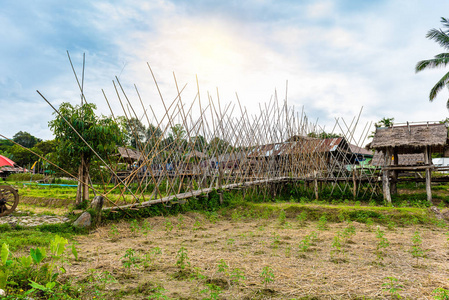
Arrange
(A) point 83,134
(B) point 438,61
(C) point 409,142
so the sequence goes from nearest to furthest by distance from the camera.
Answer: (A) point 83,134
(C) point 409,142
(B) point 438,61

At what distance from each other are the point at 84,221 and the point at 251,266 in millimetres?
2965

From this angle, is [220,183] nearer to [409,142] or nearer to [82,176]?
[82,176]

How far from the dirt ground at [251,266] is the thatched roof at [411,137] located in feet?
13.1

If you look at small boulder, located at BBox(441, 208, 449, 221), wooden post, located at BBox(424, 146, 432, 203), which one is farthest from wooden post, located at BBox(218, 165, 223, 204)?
wooden post, located at BBox(424, 146, 432, 203)

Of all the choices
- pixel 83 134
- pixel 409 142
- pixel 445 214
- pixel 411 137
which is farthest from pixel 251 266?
pixel 411 137

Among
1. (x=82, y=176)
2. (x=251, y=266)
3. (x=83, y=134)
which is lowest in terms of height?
(x=251, y=266)

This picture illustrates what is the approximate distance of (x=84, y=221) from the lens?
4.84 metres

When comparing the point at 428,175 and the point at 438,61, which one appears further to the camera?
the point at 438,61

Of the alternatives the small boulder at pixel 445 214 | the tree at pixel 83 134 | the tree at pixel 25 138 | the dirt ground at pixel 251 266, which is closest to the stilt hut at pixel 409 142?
the small boulder at pixel 445 214

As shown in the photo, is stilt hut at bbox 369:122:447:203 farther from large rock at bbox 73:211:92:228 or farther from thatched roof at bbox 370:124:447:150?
large rock at bbox 73:211:92:228

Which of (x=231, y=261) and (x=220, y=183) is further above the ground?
(x=220, y=183)

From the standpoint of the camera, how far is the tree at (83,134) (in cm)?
602

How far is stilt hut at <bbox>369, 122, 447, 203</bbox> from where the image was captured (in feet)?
27.6

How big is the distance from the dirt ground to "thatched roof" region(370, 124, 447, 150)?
4000mm
